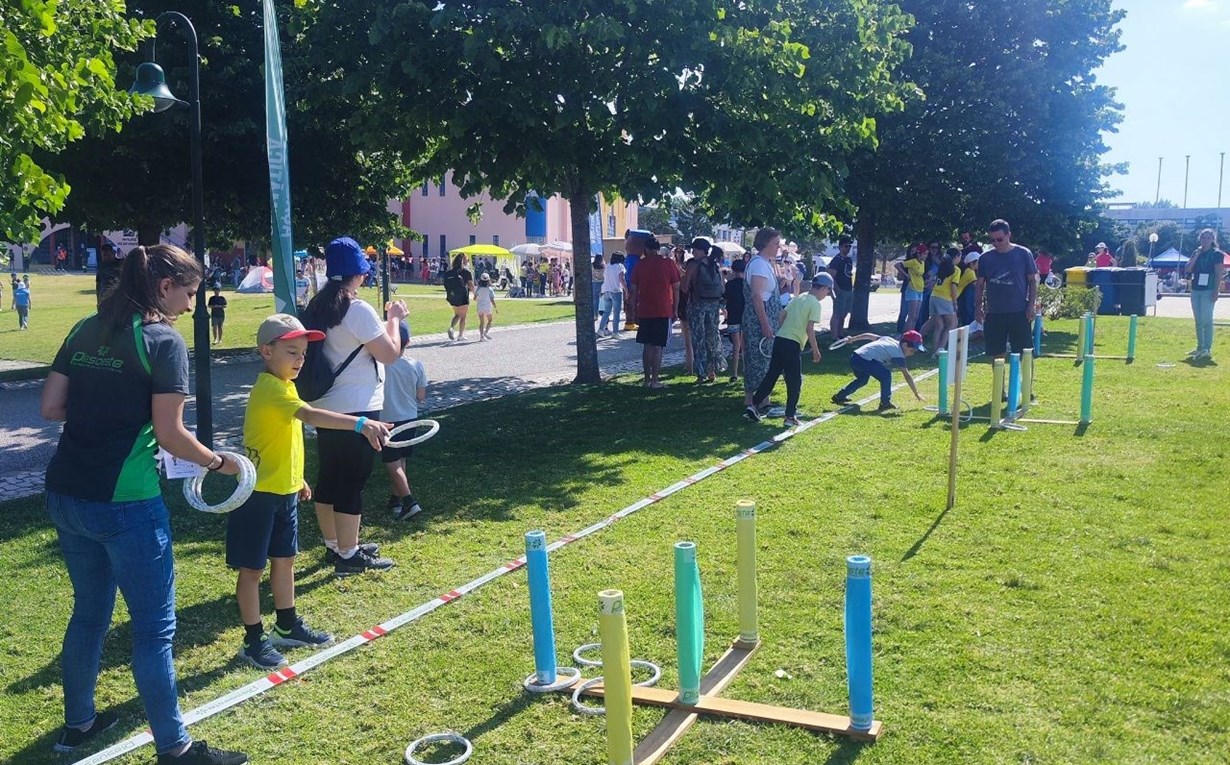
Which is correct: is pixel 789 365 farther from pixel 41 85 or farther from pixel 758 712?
pixel 41 85

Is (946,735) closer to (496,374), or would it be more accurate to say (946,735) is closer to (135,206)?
(496,374)

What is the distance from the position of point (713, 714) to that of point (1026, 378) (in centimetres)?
770

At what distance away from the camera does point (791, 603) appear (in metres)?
5.44

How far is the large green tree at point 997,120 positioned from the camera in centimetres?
2105

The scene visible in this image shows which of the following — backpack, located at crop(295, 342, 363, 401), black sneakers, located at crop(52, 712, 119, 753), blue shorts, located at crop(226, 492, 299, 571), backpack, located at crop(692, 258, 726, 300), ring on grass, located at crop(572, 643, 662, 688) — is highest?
backpack, located at crop(692, 258, 726, 300)

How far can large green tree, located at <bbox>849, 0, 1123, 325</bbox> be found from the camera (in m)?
21.0

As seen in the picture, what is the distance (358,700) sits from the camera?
4512mm

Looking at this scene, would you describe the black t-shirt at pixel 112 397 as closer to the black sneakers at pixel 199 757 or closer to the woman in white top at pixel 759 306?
the black sneakers at pixel 199 757

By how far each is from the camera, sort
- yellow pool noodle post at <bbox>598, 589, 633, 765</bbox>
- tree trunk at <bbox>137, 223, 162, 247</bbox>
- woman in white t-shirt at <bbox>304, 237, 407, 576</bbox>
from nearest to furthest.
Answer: yellow pool noodle post at <bbox>598, 589, 633, 765</bbox>, woman in white t-shirt at <bbox>304, 237, 407, 576</bbox>, tree trunk at <bbox>137, 223, 162, 247</bbox>

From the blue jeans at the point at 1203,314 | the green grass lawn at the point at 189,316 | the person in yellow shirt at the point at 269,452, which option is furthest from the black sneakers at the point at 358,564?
the green grass lawn at the point at 189,316

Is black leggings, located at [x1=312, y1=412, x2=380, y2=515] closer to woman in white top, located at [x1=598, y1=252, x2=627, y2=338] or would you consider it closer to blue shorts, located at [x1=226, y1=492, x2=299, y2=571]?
blue shorts, located at [x1=226, y1=492, x2=299, y2=571]

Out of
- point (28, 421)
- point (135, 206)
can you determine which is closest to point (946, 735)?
point (28, 421)

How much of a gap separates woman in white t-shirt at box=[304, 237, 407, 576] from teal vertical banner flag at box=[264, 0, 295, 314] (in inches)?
91.5

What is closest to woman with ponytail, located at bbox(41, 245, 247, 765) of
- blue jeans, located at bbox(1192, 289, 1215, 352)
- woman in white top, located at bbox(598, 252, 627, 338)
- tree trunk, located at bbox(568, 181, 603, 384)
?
tree trunk, located at bbox(568, 181, 603, 384)
